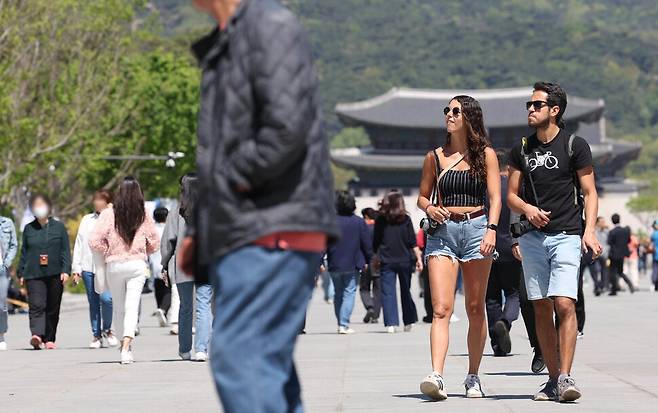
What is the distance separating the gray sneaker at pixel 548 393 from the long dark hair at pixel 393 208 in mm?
9611

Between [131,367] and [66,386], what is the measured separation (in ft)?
6.14

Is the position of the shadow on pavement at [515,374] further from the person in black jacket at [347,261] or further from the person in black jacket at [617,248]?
the person in black jacket at [617,248]

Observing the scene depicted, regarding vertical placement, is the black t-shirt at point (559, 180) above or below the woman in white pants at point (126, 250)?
above

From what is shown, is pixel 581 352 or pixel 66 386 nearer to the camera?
pixel 66 386

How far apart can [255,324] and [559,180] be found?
5227mm

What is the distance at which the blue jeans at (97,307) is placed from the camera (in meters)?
17.0

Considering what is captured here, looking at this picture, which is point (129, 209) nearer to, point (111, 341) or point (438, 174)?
point (111, 341)

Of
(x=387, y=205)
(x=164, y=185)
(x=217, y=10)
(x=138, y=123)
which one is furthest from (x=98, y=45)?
(x=217, y=10)

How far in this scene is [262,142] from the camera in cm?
504

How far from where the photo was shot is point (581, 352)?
1488 centimetres

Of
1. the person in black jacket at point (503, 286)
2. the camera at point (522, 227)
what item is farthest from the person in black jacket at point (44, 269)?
the camera at point (522, 227)

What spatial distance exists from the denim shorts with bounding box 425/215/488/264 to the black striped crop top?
148mm

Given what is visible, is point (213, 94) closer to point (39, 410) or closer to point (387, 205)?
point (39, 410)

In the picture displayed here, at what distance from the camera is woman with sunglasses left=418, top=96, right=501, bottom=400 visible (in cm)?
1011
